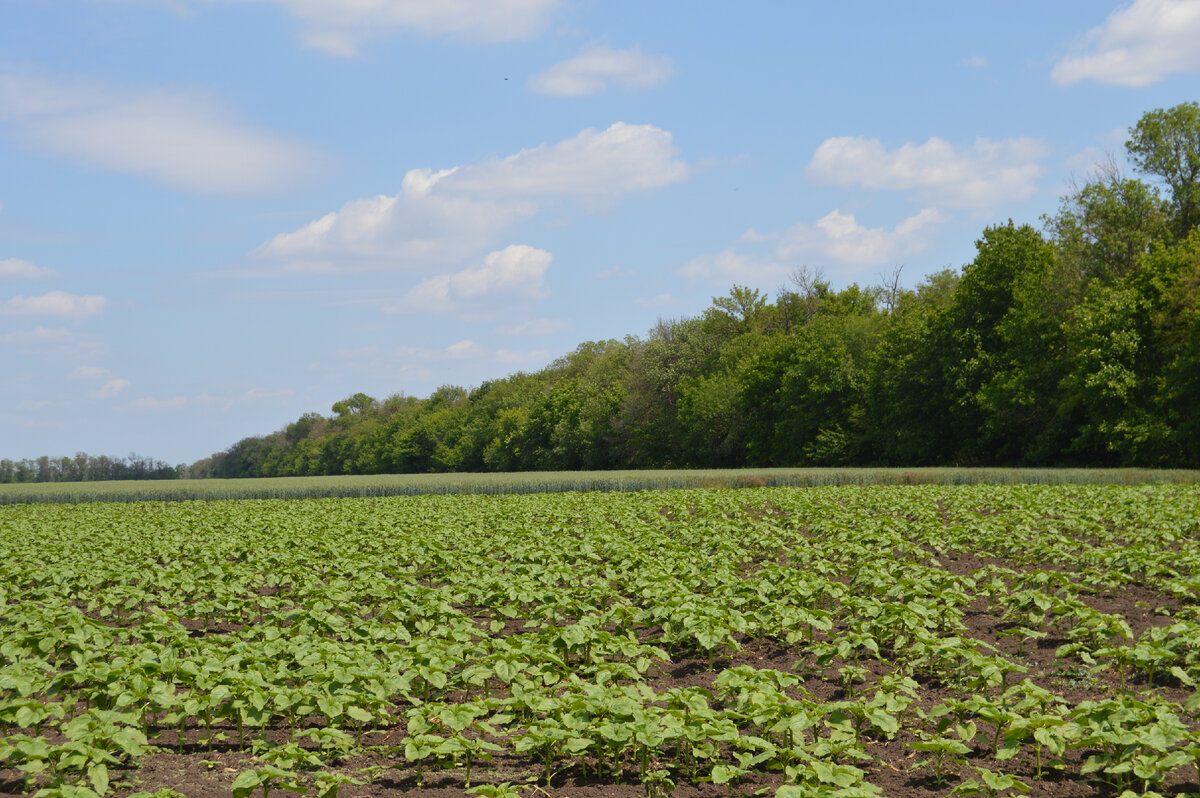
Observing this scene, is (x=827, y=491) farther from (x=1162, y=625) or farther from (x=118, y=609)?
(x=118, y=609)

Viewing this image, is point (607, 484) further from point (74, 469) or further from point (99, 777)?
point (74, 469)

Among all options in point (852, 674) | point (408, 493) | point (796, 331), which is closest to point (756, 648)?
point (852, 674)

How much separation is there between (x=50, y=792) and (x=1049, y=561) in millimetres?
12002

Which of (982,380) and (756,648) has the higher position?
(982,380)

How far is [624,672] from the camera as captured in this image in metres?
6.47

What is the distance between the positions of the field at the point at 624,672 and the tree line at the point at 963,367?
2918 centimetres

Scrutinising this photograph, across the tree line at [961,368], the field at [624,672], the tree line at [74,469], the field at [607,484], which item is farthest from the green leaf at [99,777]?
the tree line at [74,469]

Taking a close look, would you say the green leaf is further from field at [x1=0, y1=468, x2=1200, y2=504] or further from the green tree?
the green tree

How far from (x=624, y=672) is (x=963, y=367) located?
157 feet

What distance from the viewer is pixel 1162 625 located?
8.86m

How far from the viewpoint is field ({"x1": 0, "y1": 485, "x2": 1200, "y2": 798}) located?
5238 mm

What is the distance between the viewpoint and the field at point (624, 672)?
5.24 meters

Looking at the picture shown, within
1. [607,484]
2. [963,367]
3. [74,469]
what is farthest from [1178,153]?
[74,469]

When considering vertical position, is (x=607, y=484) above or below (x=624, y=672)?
below
